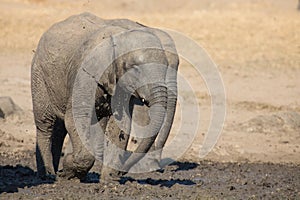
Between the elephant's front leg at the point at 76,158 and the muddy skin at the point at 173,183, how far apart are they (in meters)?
0.10

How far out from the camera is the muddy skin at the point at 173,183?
28.4ft

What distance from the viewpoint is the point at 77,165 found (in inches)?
355

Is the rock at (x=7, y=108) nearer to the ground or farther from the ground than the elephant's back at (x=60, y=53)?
nearer to the ground

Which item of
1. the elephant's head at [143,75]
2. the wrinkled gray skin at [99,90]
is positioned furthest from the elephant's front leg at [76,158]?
the elephant's head at [143,75]

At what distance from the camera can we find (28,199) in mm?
8250

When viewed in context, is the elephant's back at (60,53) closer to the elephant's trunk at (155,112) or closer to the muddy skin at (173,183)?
the muddy skin at (173,183)

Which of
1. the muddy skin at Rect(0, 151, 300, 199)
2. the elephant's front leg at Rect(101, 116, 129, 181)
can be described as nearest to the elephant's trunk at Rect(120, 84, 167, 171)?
the muddy skin at Rect(0, 151, 300, 199)

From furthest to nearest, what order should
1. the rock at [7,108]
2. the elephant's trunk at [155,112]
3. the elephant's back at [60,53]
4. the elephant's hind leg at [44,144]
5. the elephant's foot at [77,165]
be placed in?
the rock at [7,108]
the elephant's hind leg at [44,144]
the elephant's back at [60,53]
the elephant's foot at [77,165]
the elephant's trunk at [155,112]

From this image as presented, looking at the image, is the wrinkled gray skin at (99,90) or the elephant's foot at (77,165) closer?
the wrinkled gray skin at (99,90)

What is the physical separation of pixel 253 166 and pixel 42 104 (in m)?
2.76

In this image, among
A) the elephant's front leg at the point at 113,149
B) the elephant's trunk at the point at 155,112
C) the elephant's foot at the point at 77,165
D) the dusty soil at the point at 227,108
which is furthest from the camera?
the elephant's front leg at the point at 113,149

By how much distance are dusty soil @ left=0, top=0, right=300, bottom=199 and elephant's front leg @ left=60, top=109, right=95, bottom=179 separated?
4.2 inches

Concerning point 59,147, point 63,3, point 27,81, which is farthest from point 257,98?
point 63,3

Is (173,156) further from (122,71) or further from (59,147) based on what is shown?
(122,71)
